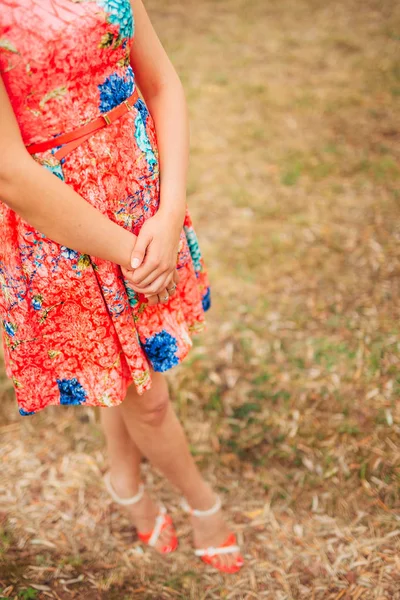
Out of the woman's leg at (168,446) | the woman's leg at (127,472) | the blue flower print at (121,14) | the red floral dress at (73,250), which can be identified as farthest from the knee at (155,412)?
the blue flower print at (121,14)

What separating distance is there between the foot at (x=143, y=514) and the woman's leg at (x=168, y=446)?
0.11m

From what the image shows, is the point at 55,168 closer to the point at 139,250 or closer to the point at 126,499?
the point at 139,250

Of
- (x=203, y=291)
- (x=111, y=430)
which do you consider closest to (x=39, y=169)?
(x=203, y=291)

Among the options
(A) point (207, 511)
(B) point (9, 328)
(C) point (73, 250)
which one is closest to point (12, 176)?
(C) point (73, 250)

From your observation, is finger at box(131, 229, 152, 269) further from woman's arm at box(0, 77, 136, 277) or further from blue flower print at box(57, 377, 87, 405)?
blue flower print at box(57, 377, 87, 405)

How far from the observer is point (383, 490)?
2.08 meters

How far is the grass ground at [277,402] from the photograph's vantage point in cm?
193

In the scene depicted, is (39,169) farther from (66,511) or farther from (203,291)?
(66,511)

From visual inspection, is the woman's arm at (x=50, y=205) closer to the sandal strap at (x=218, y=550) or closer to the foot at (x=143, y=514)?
the foot at (x=143, y=514)

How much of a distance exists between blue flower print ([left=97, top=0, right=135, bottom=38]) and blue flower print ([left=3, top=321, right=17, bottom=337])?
744 mm

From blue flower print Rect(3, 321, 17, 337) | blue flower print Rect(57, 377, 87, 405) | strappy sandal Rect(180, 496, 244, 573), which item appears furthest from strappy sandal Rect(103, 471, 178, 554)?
blue flower print Rect(3, 321, 17, 337)

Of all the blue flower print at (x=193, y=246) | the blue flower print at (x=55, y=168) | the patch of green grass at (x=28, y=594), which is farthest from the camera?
the patch of green grass at (x=28, y=594)

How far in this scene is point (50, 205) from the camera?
1.15m

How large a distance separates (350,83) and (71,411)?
11.9ft
